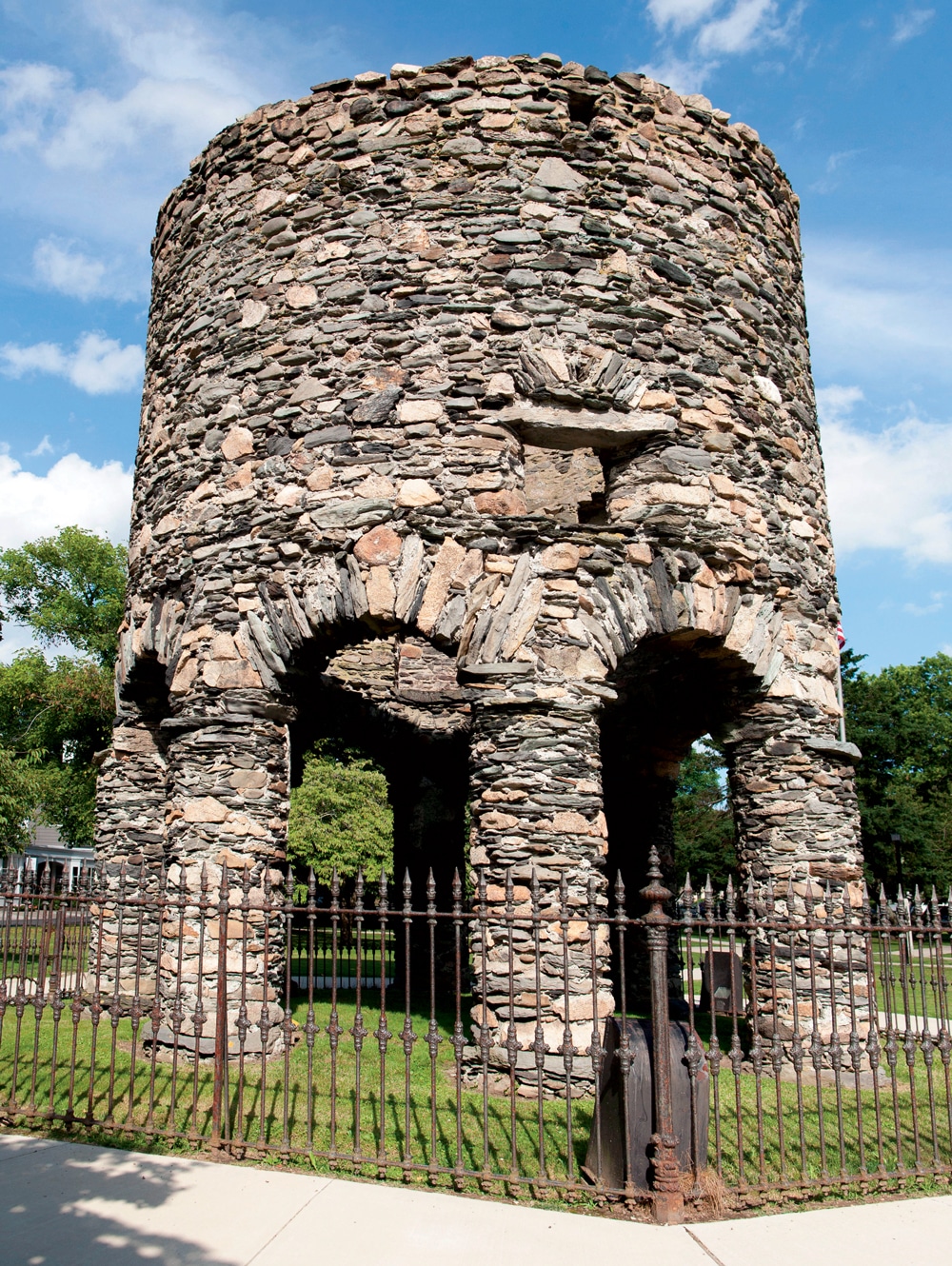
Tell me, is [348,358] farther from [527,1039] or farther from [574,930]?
[527,1039]

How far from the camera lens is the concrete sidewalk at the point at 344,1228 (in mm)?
3795

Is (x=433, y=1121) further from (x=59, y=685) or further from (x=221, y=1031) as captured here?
(x=59, y=685)

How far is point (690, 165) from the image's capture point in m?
8.96

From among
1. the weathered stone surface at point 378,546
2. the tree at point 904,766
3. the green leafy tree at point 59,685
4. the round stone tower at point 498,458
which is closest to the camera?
the round stone tower at point 498,458

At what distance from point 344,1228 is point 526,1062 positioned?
2.68m

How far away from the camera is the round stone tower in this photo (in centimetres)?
757

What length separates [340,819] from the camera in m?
25.7

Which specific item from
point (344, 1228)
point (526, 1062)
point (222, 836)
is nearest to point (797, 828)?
point (526, 1062)

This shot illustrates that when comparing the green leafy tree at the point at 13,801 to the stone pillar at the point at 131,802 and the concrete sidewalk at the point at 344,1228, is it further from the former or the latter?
the concrete sidewalk at the point at 344,1228

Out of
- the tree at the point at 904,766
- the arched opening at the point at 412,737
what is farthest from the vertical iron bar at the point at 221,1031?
the tree at the point at 904,766

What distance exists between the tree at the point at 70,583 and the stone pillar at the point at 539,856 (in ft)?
72.4

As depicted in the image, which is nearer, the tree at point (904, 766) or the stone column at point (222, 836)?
the stone column at point (222, 836)

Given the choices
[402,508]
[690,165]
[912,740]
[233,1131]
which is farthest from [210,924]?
[912,740]

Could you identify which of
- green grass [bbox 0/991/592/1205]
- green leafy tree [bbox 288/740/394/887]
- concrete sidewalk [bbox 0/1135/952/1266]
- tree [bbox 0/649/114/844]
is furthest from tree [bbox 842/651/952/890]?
concrete sidewalk [bbox 0/1135/952/1266]
